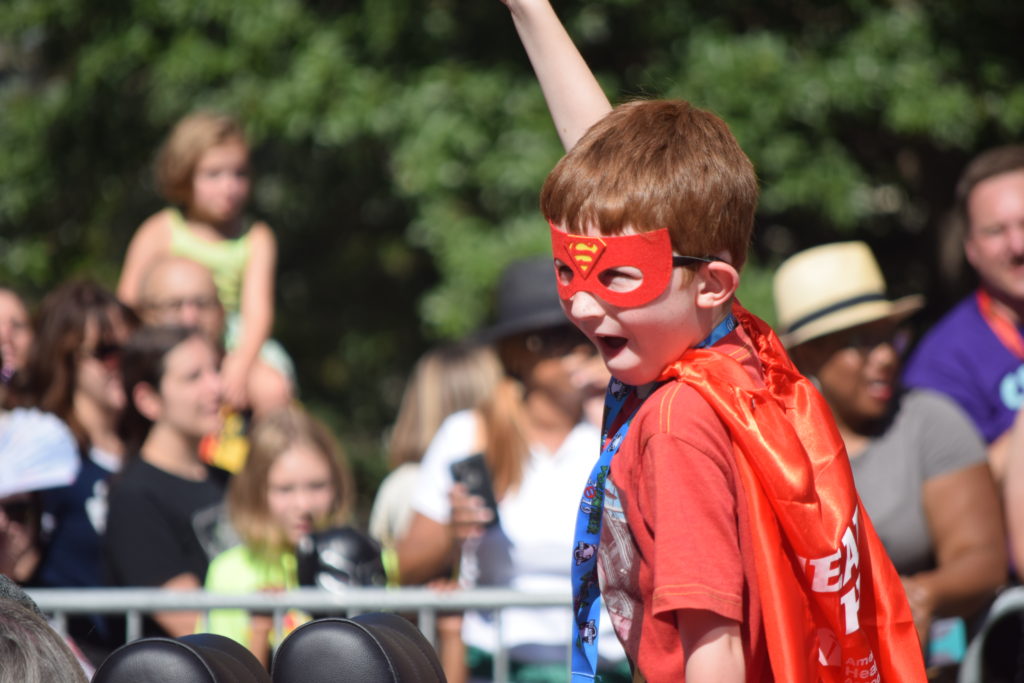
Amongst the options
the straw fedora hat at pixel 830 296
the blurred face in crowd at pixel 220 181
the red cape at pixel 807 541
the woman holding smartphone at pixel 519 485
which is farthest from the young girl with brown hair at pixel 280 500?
the red cape at pixel 807 541

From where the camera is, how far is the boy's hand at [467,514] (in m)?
4.41

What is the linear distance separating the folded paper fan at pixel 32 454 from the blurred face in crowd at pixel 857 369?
2.51 meters

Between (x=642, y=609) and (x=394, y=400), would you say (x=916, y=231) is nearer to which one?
(x=394, y=400)

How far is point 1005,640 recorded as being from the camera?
407 cm

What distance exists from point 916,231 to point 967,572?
201 inches

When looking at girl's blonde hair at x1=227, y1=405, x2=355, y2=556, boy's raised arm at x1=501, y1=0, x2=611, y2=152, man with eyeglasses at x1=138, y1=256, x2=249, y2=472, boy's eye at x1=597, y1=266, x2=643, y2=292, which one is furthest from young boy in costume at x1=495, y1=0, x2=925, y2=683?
man with eyeglasses at x1=138, y1=256, x2=249, y2=472

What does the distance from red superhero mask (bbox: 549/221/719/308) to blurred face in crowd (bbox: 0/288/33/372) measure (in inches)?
142

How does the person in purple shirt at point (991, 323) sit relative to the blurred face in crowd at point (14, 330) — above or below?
below

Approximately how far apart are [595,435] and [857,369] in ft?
2.94

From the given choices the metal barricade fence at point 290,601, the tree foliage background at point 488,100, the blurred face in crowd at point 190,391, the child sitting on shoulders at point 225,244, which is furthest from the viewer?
the tree foliage background at point 488,100

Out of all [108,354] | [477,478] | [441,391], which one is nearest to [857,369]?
[477,478]

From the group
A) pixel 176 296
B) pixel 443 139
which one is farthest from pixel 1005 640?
pixel 443 139

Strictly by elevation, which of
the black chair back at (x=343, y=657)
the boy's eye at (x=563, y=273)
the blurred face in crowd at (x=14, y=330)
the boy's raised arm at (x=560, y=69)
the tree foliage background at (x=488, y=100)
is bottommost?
the black chair back at (x=343, y=657)

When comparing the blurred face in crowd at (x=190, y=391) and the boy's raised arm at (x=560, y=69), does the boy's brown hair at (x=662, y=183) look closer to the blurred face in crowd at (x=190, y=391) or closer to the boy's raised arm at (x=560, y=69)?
the boy's raised arm at (x=560, y=69)
